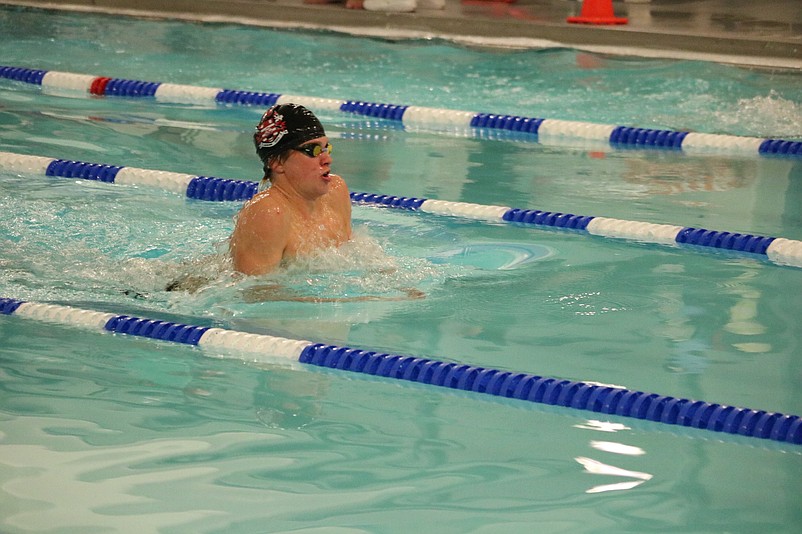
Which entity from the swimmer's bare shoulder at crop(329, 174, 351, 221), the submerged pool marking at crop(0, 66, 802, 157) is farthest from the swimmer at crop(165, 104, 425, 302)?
the submerged pool marking at crop(0, 66, 802, 157)

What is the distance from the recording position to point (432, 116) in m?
7.52

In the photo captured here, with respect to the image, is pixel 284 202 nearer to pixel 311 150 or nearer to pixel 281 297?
pixel 311 150

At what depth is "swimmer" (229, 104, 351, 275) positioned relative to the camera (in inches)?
157

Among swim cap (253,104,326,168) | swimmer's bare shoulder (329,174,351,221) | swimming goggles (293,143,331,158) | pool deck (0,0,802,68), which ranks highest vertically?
pool deck (0,0,802,68)

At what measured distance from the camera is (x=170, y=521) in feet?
8.87

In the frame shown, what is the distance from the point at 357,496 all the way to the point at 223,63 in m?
6.91

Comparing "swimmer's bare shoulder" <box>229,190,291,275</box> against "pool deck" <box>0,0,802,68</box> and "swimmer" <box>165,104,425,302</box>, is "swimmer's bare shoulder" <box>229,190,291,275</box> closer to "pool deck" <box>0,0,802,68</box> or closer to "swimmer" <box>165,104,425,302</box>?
"swimmer" <box>165,104,425,302</box>

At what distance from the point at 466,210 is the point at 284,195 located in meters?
1.55

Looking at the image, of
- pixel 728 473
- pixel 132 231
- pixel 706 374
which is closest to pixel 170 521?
pixel 728 473

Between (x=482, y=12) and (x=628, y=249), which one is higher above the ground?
(x=482, y=12)

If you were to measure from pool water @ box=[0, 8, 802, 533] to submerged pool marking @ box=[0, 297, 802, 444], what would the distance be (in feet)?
0.15

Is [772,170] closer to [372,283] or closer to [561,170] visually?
[561,170]

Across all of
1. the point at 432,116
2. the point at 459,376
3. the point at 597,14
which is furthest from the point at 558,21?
the point at 459,376

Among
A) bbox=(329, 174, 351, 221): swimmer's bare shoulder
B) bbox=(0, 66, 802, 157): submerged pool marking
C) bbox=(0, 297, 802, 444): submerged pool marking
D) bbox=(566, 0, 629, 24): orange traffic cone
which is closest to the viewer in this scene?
bbox=(0, 297, 802, 444): submerged pool marking
